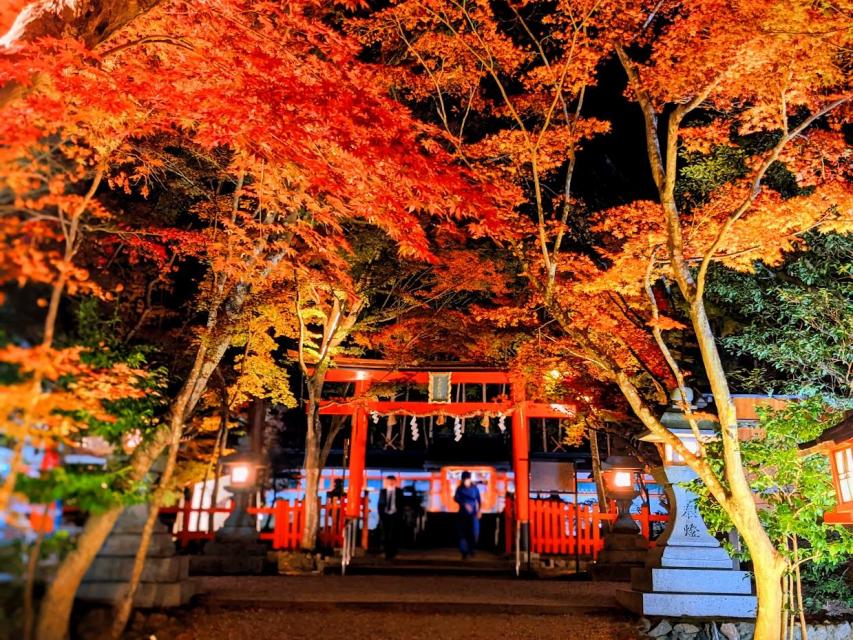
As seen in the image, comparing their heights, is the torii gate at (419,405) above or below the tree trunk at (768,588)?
above

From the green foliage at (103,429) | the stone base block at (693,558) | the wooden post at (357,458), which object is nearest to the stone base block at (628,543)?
the stone base block at (693,558)

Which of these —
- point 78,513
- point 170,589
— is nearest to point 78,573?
point 78,513

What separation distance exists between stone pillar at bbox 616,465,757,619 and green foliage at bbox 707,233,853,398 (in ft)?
11.1

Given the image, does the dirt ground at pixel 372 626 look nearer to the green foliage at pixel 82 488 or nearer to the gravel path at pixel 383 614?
the gravel path at pixel 383 614

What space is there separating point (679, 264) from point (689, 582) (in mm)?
4309

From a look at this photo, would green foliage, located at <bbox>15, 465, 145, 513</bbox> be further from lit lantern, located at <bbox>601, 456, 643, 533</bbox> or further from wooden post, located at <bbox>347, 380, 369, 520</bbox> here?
lit lantern, located at <bbox>601, 456, 643, 533</bbox>

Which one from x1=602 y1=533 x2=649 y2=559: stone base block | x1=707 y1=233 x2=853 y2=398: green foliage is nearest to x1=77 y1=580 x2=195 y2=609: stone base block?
x1=602 y1=533 x2=649 y2=559: stone base block

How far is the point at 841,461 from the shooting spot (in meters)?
7.16

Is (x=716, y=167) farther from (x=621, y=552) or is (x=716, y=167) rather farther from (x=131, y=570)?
(x=131, y=570)

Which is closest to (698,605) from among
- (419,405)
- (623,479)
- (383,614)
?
(383,614)

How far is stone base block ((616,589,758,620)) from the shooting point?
27.2 ft

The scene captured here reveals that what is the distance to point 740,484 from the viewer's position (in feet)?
22.4

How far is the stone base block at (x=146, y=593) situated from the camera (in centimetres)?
697

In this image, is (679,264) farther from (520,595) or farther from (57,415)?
(57,415)
